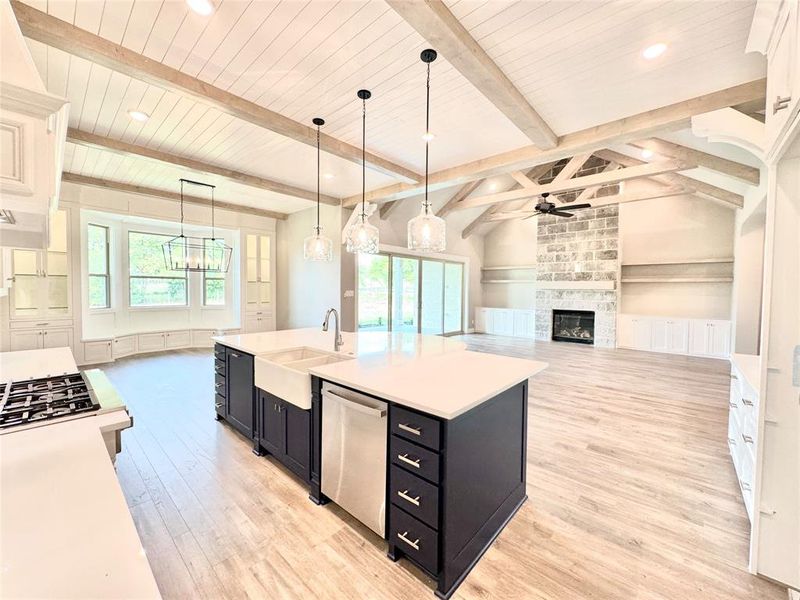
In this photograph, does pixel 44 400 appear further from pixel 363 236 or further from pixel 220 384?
pixel 363 236

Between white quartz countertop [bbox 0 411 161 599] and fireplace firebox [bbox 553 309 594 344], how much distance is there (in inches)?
355

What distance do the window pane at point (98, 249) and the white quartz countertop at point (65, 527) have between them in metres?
6.59

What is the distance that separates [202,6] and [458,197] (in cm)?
680

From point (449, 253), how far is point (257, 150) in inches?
243

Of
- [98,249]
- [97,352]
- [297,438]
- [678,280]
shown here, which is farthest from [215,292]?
[678,280]

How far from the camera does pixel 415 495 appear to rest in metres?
1.63

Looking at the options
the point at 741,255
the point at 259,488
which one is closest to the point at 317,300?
the point at 259,488

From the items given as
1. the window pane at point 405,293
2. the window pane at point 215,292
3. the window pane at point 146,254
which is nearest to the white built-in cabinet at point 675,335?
the window pane at point 405,293

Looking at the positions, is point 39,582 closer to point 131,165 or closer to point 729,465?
point 729,465

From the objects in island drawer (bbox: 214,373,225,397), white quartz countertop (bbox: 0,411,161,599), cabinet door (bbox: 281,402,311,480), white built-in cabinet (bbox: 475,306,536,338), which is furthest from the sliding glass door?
white quartz countertop (bbox: 0,411,161,599)

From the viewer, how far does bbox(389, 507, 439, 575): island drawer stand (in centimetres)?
157

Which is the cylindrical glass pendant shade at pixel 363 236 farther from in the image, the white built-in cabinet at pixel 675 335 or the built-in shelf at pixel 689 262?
the built-in shelf at pixel 689 262

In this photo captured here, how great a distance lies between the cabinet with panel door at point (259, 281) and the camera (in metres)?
7.44

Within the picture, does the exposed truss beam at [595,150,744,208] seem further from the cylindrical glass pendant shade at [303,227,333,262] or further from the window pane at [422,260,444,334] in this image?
the cylindrical glass pendant shade at [303,227,333,262]
